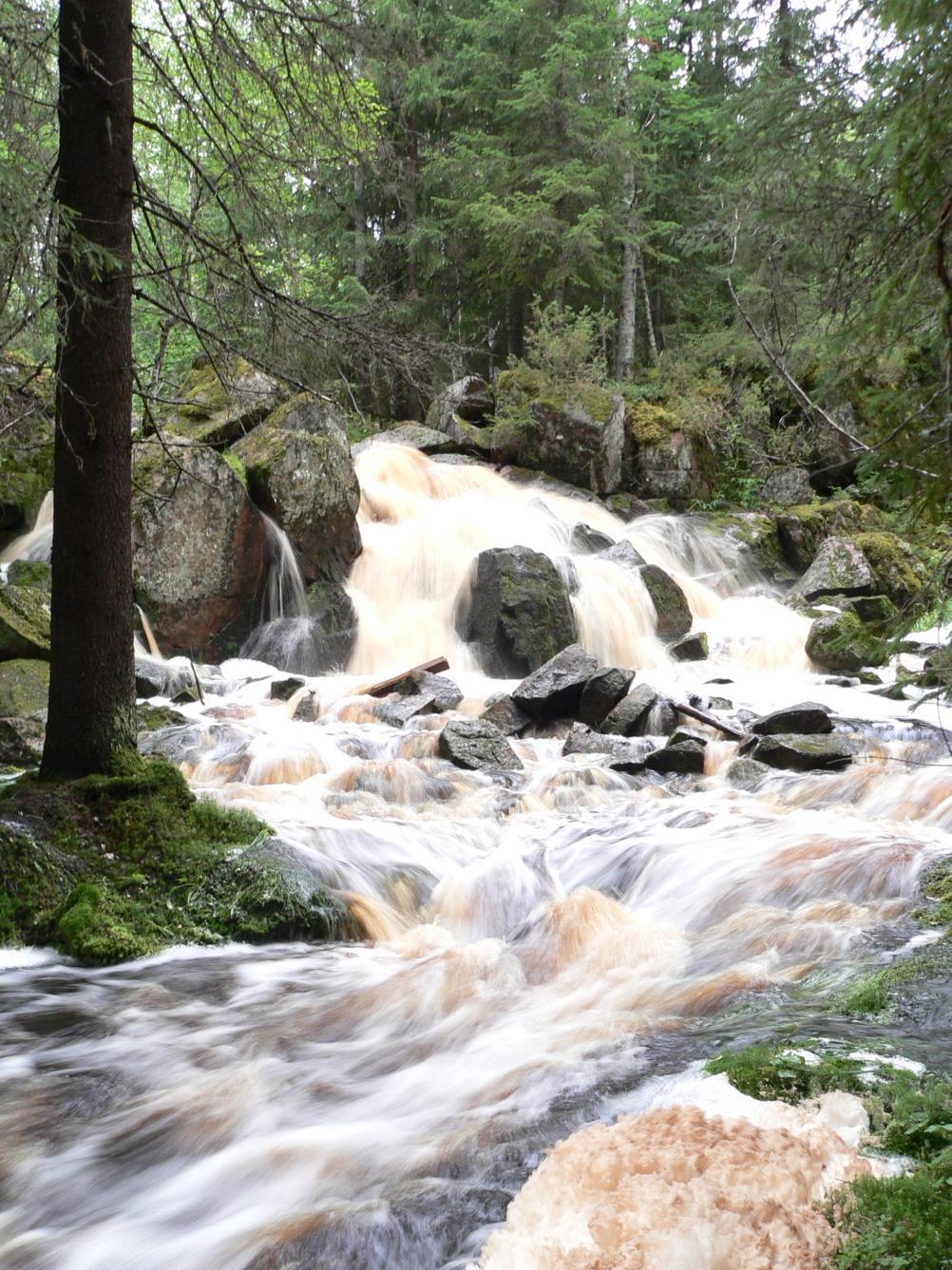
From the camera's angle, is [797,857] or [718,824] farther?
[718,824]

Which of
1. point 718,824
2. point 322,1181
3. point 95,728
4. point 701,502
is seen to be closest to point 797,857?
point 718,824

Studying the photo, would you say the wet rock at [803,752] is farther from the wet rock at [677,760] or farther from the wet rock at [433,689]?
the wet rock at [433,689]

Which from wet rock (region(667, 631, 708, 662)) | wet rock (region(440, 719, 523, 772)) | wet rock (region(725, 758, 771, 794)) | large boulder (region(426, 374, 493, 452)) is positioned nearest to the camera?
wet rock (region(725, 758, 771, 794))

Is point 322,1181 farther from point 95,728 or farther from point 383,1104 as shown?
point 95,728

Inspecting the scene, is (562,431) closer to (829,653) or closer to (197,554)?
(829,653)

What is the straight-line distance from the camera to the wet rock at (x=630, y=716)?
10500mm

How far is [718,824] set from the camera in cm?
705

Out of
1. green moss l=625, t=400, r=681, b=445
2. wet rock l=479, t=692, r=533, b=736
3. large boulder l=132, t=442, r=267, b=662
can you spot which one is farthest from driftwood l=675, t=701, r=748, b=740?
green moss l=625, t=400, r=681, b=445

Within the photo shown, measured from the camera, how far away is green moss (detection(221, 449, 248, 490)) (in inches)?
506

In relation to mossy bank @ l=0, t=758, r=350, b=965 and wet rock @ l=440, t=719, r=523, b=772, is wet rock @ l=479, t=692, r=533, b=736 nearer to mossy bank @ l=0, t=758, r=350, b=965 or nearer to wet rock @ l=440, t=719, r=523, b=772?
wet rock @ l=440, t=719, r=523, b=772

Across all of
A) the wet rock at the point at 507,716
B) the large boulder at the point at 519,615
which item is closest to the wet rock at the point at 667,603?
the large boulder at the point at 519,615

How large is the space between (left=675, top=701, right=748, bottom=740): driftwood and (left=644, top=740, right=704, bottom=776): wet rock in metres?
0.85

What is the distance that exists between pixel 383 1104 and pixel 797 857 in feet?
11.1

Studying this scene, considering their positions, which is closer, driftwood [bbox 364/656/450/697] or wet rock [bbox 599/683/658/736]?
wet rock [bbox 599/683/658/736]
